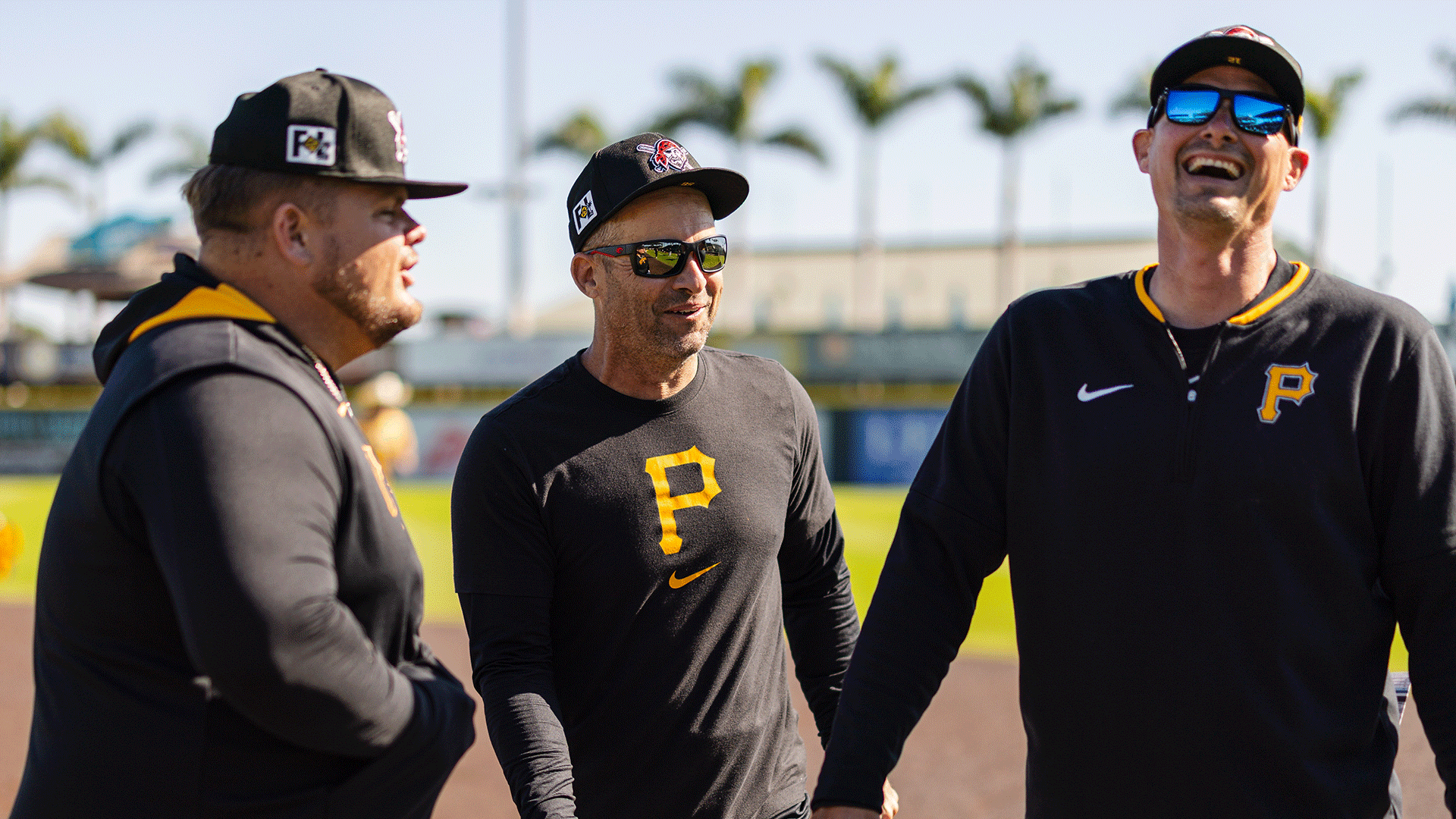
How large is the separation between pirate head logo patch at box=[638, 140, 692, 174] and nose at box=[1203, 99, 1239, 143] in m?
1.22

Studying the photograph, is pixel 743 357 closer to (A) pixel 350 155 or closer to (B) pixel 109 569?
(A) pixel 350 155

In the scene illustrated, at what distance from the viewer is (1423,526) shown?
2117 mm

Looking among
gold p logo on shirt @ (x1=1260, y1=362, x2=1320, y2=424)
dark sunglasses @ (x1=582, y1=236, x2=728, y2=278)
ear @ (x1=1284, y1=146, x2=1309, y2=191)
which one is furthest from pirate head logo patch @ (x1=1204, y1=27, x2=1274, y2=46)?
dark sunglasses @ (x1=582, y1=236, x2=728, y2=278)

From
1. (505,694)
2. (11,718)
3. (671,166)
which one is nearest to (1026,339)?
(671,166)

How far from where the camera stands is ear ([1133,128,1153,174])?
2547 millimetres

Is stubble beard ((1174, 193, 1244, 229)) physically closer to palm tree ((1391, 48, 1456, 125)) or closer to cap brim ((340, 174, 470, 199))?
cap brim ((340, 174, 470, 199))

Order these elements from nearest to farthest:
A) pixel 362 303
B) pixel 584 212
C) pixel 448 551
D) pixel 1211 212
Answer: pixel 362 303
pixel 1211 212
pixel 584 212
pixel 448 551

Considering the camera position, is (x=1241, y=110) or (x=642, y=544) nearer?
(x=1241, y=110)

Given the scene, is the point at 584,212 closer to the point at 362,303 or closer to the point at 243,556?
the point at 362,303

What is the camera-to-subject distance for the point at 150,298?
1986 millimetres

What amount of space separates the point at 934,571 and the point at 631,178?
1243 millimetres

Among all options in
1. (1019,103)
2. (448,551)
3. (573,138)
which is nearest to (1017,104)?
(1019,103)

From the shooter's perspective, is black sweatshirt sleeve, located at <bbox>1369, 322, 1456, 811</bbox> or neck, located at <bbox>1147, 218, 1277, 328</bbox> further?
neck, located at <bbox>1147, 218, 1277, 328</bbox>

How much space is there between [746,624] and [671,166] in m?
1.15
